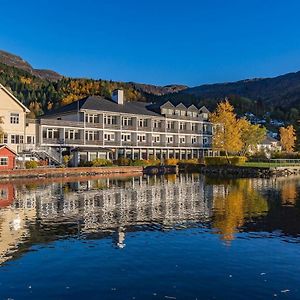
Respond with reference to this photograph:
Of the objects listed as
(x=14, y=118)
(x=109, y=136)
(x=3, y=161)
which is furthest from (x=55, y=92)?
(x=3, y=161)

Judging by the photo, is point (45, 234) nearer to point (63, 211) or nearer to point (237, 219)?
point (63, 211)

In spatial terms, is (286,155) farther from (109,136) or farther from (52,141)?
(52,141)

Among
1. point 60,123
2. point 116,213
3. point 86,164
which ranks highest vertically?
point 60,123


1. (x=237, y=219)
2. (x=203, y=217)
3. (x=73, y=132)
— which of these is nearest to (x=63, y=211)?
(x=203, y=217)

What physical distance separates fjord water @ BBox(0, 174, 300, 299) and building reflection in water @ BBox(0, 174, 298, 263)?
58 millimetres

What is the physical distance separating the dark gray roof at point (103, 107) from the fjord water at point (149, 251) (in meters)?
47.6

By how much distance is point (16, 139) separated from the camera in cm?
6238

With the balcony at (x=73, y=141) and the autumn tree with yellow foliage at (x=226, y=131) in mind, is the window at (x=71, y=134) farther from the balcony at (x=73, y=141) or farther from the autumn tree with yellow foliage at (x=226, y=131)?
the autumn tree with yellow foliage at (x=226, y=131)

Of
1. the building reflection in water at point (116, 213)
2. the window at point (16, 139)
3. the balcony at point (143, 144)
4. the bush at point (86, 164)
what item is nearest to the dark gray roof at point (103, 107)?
the balcony at point (143, 144)

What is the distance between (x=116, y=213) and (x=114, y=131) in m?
53.2

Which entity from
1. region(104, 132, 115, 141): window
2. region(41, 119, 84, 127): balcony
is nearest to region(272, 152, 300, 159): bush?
region(104, 132, 115, 141): window

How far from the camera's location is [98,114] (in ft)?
242

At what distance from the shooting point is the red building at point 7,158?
5319 centimetres

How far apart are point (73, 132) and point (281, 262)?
193 ft
